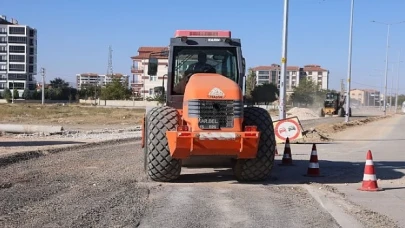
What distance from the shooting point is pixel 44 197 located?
951 centimetres

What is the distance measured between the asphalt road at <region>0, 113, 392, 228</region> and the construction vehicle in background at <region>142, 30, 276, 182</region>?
531mm

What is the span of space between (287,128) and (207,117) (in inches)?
466

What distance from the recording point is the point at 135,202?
30.2ft

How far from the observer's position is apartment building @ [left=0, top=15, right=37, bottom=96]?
173750 millimetres

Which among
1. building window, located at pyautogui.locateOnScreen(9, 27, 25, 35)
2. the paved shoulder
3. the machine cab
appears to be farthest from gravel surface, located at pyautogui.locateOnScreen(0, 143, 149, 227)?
building window, located at pyautogui.locateOnScreen(9, 27, 25, 35)

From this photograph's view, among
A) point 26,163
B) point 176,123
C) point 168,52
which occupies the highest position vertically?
point 168,52

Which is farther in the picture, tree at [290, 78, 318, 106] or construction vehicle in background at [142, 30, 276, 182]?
tree at [290, 78, 318, 106]

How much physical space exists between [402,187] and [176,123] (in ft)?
16.9

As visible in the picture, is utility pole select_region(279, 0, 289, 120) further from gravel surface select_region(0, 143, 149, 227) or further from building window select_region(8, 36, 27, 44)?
building window select_region(8, 36, 27, 44)

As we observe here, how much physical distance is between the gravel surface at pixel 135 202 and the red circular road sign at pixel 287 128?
991 cm

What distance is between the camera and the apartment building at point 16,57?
173750 millimetres

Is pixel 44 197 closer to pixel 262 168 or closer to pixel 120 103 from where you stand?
pixel 262 168

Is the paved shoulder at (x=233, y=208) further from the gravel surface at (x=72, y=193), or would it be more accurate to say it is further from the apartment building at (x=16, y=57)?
the apartment building at (x=16, y=57)

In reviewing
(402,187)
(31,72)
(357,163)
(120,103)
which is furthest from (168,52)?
(31,72)
